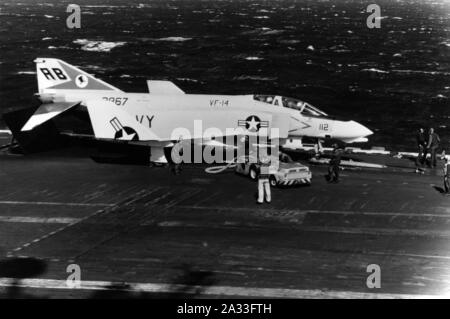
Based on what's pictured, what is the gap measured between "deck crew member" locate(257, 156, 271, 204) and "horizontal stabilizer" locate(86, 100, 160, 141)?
29.9 feet

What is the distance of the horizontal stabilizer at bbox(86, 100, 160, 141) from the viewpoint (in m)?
33.6

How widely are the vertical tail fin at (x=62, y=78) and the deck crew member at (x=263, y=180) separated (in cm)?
1493

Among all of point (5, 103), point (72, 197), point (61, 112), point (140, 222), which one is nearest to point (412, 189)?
point (140, 222)

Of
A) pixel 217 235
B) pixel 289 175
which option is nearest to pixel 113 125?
pixel 289 175

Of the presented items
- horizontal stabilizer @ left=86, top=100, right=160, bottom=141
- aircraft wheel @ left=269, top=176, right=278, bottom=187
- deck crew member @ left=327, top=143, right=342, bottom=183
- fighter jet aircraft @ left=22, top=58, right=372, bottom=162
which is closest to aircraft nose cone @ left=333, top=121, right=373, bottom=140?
fighter jet aircraft @ left=22, top=58, right=372, bottom=162

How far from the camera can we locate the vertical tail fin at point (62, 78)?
38.0 meters

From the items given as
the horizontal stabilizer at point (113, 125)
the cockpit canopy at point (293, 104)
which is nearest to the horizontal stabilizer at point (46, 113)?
the horizontal stabilizer at point (113, 125)

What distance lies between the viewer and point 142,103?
3516 centimetres

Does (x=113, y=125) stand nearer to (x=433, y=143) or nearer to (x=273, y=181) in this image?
(x=273, y=181)

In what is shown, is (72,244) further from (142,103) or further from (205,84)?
(205,84)

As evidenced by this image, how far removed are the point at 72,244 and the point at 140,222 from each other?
3.10 meters

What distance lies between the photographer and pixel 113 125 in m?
33.8

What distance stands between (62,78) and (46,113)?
2779 mm

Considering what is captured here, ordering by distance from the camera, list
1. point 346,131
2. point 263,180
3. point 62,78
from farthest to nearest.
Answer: point 62,78
point 346,131
point 263,180
